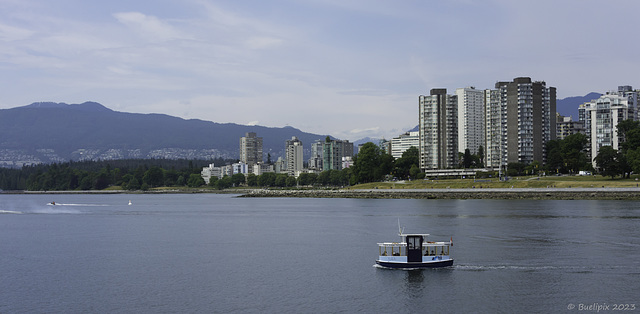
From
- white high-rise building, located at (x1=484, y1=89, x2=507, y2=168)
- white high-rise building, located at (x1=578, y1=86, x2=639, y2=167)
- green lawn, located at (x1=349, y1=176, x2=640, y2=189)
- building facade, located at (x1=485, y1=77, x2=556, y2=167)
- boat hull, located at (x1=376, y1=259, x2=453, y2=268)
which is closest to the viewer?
boat hull, located at (x1=376, y1=259, x2=453, y2=268)

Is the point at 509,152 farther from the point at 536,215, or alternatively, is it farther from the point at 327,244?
the point at 327,244

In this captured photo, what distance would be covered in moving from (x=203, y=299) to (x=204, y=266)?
39.6 ft

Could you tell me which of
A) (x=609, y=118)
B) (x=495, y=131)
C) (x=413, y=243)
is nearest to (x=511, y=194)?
(x=495, y=131)

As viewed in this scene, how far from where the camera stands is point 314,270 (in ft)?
156

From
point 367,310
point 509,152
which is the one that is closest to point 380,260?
point 367,310

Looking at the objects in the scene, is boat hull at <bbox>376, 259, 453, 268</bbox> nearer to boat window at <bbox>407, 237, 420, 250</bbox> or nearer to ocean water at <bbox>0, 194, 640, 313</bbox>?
ocean water at <bbox>0, 194, 640, 313</bbox>

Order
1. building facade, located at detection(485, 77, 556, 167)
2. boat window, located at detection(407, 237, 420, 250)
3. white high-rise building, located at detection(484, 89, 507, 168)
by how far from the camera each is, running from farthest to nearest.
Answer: white high-rise building, located at detection(484, 89, 507, 168), building facade, located at detection(485, 77, 556, 167), boat window, located at detection(407, 237, 420, 250)

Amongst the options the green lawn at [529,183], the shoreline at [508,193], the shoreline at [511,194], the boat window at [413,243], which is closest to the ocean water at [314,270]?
the boat window at [413,243]

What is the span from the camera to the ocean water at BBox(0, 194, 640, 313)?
37.0 m

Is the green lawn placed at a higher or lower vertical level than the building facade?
lower

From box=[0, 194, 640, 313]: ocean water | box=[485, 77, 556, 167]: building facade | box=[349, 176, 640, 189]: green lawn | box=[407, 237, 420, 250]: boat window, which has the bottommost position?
box=[0, 194, 640, 313]: ocean water

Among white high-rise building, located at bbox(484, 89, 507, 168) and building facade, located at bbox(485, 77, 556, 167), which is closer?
building facade, located at bbox(485, 77, 556, 167)

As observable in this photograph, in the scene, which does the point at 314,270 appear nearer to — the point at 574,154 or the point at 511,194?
the point at 511,194

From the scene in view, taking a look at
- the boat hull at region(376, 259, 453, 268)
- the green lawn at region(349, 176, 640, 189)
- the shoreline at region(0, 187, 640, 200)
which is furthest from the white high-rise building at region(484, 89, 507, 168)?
the boat hull at region(376, 259, 453, 268)
